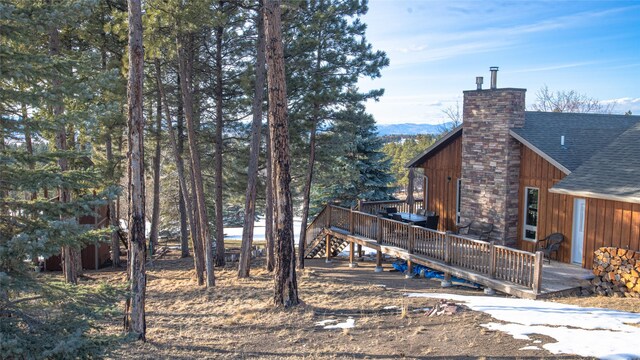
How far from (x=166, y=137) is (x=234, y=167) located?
135 inches

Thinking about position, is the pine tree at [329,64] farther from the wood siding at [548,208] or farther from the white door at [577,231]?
the white door at [577,231]

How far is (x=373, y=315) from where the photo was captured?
9828 millimetres

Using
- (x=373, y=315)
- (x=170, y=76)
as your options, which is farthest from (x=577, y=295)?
(x=170, y=76)

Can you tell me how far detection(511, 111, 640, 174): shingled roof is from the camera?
1413 cm

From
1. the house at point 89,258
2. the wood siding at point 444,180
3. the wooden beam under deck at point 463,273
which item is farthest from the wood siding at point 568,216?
the house at point 89,258

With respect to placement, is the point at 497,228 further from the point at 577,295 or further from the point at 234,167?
the point at 234,167

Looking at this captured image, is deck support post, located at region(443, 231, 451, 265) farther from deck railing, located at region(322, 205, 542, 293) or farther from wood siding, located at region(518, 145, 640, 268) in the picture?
wood siding, located at region(518, 145, 640, 268)

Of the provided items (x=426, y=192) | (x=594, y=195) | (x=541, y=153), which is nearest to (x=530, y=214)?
(x=541, y=153)

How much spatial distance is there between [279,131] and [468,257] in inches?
249

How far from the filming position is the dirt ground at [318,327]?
7707 millimetres

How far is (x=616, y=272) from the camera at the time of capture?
37.1 feet

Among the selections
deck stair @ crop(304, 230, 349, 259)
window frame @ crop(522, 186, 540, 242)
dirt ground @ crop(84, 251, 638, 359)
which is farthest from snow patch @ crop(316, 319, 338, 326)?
deck stair @ crop(304, 230, 349, 259)

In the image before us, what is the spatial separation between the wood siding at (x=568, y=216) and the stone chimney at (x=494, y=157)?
0.34 m

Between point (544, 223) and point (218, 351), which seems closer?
point (218, 351)
